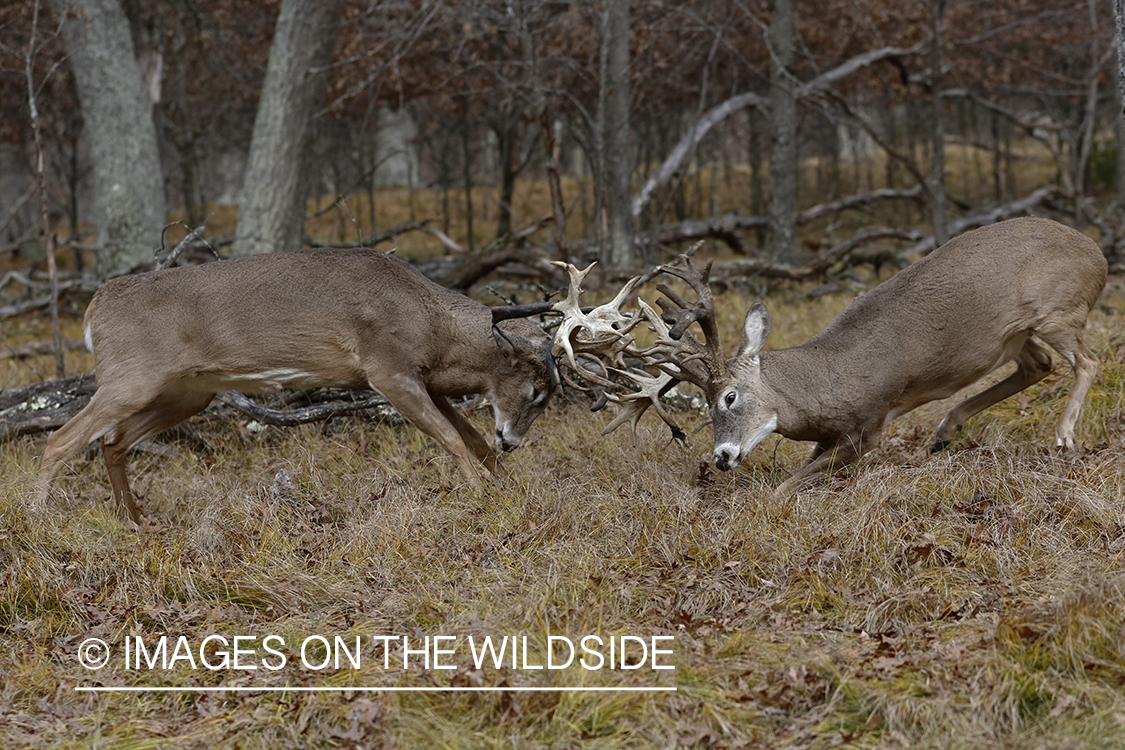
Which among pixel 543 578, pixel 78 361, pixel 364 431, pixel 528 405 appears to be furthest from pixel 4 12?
pixel 543 578

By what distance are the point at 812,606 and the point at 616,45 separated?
8.83 metres

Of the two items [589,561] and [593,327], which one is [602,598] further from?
[593,327]

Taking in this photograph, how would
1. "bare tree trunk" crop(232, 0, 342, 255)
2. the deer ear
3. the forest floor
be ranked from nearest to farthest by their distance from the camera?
the forest floor < the deer ear < "bare tree trunk" crop(232, 0, 342, 255)

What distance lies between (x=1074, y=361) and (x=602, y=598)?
12.4 ft

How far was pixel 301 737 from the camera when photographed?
12.4ft

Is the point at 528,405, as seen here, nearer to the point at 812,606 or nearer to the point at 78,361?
the point at 812,606

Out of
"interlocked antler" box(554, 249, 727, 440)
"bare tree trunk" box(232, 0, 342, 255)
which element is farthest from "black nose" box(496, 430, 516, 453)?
"bare tree trunk" box(232, 0, 342, 255)

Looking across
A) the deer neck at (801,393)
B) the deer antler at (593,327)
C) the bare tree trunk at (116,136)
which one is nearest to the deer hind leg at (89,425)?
the deer antler at (593,327)

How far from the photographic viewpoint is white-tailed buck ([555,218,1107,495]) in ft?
20.3

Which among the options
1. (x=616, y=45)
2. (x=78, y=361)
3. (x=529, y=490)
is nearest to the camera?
(x=529, y=490)

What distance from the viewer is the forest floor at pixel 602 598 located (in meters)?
3.72

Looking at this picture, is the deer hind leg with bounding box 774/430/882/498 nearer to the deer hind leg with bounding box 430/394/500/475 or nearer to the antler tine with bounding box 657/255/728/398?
the antler tine with bounding box 657/255/728/398

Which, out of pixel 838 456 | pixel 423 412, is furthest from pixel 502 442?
pixel 838 456

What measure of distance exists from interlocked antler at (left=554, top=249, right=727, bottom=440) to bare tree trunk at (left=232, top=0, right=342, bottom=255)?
18.0 ft
